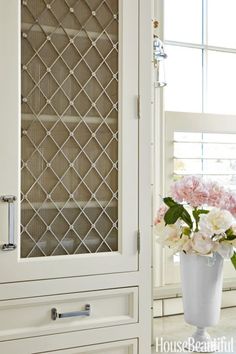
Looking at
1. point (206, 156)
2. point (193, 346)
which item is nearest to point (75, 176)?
point (193, 346)

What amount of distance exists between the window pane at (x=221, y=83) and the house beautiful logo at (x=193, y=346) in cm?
107

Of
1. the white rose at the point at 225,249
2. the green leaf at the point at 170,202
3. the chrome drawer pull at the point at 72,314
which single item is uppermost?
the green leaf at the point at 170,202

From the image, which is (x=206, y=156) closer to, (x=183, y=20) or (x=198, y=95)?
(x=198, y=95)

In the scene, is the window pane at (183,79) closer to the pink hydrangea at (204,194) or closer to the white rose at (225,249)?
the pink hydrangea at (204,194)

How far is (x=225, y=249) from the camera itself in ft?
5.56

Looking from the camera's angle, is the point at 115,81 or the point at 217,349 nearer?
the point at 115,81

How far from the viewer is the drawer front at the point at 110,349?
150cm

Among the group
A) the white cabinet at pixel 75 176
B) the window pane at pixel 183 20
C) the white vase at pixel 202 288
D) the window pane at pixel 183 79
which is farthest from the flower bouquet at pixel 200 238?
the window pane at pixel 183 20

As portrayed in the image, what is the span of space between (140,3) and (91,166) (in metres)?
0.55

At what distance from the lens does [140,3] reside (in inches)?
61.9

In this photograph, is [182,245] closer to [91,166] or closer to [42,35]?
[91,166]

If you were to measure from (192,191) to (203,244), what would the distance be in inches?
7.4

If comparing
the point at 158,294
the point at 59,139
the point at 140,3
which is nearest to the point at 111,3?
the point at 140,3

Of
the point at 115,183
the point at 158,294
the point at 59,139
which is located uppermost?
the point at 59,139
